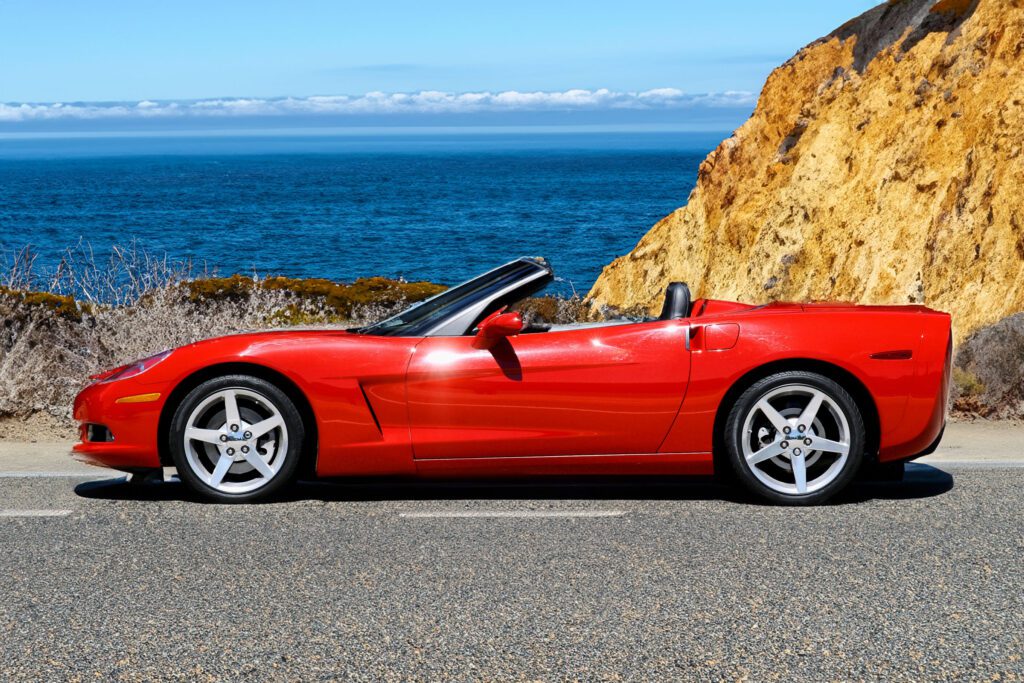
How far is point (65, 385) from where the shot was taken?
397 inches

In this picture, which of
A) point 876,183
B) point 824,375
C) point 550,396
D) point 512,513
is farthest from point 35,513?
point 876,183

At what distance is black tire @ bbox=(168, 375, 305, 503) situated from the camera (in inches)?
243

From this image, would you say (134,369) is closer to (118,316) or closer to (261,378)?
(261,378)

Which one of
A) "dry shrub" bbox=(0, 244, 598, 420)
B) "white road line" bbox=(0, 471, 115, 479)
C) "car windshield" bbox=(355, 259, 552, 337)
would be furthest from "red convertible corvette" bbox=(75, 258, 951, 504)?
"dry shrub" bbox=(0, 244, 598, 420)

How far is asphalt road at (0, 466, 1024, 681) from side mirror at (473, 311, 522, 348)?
2.70 ft

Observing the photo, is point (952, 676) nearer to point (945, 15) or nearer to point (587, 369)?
point (587, 369)

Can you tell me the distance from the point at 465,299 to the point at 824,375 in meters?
1.81

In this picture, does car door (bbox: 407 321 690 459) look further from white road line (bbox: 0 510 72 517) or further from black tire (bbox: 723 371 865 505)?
white road line (bbox: 0 510 72 517)

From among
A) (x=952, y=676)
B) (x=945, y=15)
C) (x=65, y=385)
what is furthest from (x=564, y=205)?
(x=952, y=676)

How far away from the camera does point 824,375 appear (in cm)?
618

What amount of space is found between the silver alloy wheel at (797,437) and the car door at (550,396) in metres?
0.42

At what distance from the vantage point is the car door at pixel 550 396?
614cm

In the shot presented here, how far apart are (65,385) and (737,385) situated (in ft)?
19.9

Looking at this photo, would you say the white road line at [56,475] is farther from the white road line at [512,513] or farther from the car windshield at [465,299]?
the white road line at [512,513]
